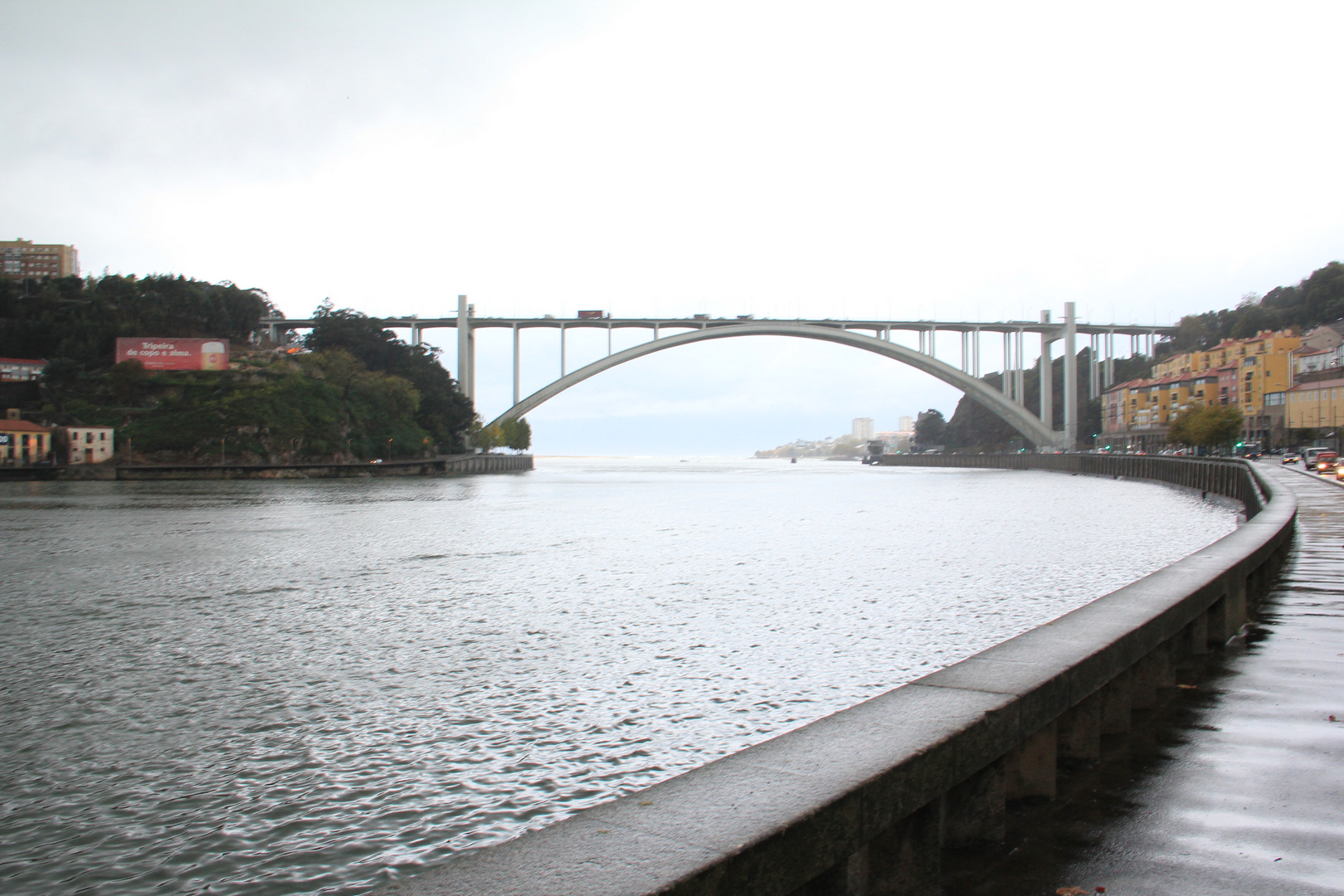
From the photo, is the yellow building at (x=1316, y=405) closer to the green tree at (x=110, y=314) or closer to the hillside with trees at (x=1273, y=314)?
the hillside with trees at (x=1273, y=314)

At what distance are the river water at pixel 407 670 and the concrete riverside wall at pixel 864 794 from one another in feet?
5.47

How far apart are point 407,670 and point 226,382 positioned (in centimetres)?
6066

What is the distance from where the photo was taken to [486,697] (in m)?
5.80

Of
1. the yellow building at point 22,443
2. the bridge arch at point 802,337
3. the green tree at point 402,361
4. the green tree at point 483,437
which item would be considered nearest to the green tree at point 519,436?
the green tree at point 483,437

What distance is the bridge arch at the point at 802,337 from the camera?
6216cm

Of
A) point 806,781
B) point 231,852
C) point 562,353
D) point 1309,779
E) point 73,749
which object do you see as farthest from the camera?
point 562,353

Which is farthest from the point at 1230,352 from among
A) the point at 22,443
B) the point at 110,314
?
the point at 110,314

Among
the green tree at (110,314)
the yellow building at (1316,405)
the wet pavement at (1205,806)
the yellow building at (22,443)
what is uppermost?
the green tree at (110,314)

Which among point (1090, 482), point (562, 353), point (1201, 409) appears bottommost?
point (1090, 482)

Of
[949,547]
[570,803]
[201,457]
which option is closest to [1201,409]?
[949,547]

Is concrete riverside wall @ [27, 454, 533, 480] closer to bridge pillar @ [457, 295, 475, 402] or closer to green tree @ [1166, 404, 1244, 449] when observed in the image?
bridge pillar @ [457, 295, 475, 402]

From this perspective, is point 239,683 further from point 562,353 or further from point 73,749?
point 562,353

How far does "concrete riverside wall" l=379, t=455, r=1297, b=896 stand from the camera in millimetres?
1690

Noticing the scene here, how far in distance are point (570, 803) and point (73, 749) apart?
2719 millimetres
